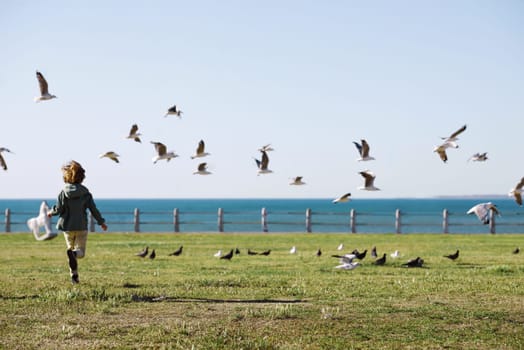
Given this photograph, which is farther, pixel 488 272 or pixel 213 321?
pixel 488 272

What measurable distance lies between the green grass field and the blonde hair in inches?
67.4

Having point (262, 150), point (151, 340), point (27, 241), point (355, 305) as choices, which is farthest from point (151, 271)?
point (27, 241)

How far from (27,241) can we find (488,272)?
19.7 meters

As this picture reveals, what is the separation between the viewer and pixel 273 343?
8.42 meters

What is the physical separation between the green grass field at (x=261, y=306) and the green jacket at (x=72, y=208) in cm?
100

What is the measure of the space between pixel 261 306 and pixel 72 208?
11.9 ft

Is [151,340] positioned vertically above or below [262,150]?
below

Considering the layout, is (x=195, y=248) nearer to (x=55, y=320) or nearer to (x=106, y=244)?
(x=106, y=244)

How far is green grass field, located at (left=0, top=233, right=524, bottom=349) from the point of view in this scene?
8.63 meters

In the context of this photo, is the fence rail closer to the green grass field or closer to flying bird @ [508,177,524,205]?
flying bird @ [508,177,524,205]

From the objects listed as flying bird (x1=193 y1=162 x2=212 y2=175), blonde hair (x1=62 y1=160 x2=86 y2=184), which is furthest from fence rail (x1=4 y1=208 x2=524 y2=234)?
blonde hair (x1=62 y1=160 x2=86 y2=184)

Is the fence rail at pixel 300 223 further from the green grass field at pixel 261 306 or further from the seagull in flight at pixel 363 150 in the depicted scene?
the green grass field at pixel 261 306

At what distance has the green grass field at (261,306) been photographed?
8.63m

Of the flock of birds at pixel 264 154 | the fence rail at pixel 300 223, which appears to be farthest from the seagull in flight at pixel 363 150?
the fence rail at pixel 300 223
